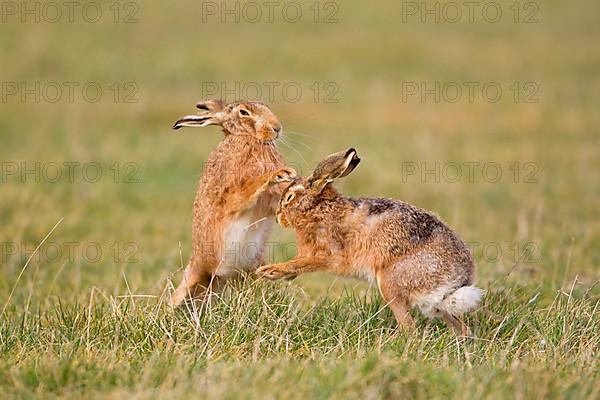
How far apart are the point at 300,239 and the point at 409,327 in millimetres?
946

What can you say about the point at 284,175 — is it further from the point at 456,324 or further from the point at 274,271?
the point at 456,324

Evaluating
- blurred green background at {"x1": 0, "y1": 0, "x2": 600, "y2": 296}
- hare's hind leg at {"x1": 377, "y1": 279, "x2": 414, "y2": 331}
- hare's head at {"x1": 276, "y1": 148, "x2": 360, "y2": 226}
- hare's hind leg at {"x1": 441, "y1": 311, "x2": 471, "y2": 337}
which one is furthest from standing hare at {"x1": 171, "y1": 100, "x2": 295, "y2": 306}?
hare's hind leg at {"x1": 441, "y1": 311, "x2": 471, "y2": 337}

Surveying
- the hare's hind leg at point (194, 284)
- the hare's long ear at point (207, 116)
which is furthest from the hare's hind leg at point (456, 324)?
the hare's long ear at point (207, 116)

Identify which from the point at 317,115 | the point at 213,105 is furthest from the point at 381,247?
the point at 317,115

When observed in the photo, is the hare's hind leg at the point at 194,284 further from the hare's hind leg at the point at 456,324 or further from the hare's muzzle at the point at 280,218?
the hare's hind leg at the point at 456,324

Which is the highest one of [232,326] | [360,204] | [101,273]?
[360,204]

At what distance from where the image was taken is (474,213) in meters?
11.7

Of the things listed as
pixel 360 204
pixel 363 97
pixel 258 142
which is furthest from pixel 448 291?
pixel 363 97

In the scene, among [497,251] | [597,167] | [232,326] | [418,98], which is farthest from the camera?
[418,98]

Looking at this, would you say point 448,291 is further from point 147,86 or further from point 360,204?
point 147,86

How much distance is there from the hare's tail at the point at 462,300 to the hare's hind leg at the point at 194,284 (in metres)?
1.77

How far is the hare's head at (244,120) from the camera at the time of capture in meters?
6.84

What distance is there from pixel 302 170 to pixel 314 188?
6.96m

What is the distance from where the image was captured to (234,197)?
6.68m
